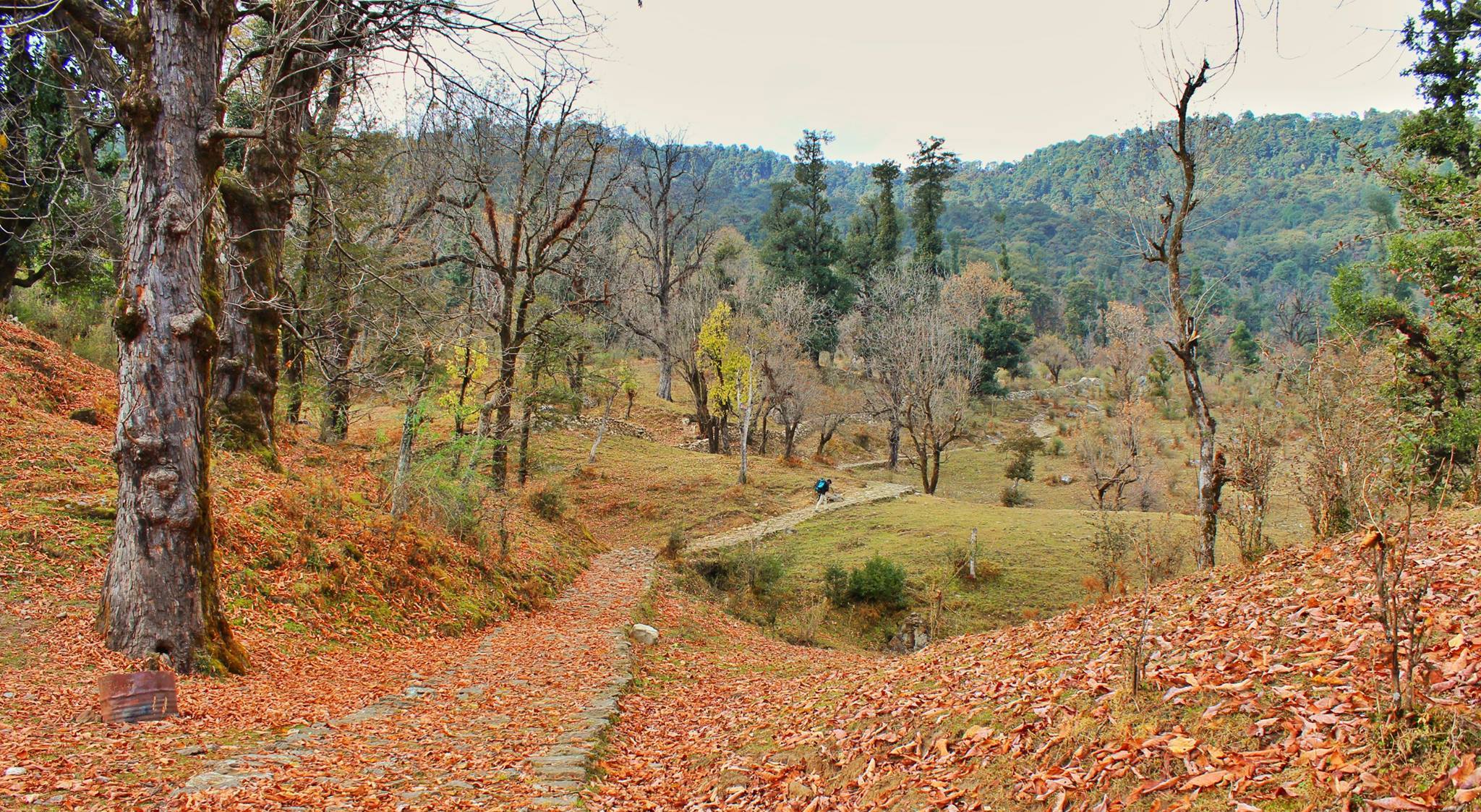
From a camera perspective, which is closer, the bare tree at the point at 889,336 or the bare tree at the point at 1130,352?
the bare tree at the point at 889,336

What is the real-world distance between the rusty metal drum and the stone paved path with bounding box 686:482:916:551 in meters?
16.7

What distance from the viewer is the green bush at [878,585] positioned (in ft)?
61.1

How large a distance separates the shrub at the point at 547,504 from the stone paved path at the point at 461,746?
9634 millimetres

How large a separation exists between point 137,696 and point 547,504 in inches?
610

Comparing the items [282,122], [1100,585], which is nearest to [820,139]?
[1100,585]

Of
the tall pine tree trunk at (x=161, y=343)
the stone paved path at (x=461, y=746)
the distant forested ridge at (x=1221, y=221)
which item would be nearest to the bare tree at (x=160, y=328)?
the tall pine tree trunk at (x=161, y=343)

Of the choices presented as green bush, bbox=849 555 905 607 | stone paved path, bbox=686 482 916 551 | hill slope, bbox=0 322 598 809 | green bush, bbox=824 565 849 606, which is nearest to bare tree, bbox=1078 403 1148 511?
stone paved path, bbox=686 482 916 551

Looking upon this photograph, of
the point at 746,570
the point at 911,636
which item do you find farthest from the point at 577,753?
the point at 746,570

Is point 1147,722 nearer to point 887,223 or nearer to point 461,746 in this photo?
point 461,746

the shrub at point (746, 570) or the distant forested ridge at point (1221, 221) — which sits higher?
the distant forested ridge at point (1221, 221)

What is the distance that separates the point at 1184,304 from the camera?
39.1 ft

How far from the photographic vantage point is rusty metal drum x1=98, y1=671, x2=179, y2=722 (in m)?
5.07

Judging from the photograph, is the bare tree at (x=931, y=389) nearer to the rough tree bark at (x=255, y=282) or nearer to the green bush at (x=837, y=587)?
the green bush at (x=837, y=587)

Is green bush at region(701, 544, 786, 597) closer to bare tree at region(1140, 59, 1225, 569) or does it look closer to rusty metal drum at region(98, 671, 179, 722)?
bare tree at region(1140, 59, 1225, 569)
